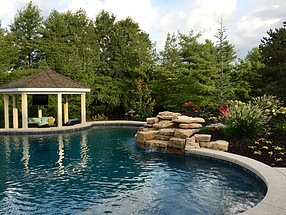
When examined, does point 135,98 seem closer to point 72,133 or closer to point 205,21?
point 72,133

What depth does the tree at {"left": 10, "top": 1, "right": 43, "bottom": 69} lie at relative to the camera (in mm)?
23525

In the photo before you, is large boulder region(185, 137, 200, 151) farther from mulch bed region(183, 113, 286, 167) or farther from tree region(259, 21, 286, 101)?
tree region(259, 21, 286, 101)

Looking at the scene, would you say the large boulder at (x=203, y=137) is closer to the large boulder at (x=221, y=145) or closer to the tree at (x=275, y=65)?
the large boulder at (x=221, y=145)

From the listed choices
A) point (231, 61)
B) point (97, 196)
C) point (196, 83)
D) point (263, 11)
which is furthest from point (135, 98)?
point (97, 196)

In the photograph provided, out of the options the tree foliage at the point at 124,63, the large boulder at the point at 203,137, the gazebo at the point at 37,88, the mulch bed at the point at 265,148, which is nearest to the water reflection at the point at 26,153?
the gazebo at the point at 37,88

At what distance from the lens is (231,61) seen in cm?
2867

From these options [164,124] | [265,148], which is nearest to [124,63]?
[164,124]

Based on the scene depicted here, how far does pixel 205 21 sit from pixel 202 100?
7686 mm

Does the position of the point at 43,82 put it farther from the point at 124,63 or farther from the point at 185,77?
the point at 185,77

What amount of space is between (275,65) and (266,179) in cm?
1458

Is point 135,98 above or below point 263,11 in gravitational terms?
below

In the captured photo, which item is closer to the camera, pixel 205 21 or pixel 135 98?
pixel 205 21

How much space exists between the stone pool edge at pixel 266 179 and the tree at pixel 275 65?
35.6ft

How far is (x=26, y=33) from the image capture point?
24.1 meters
